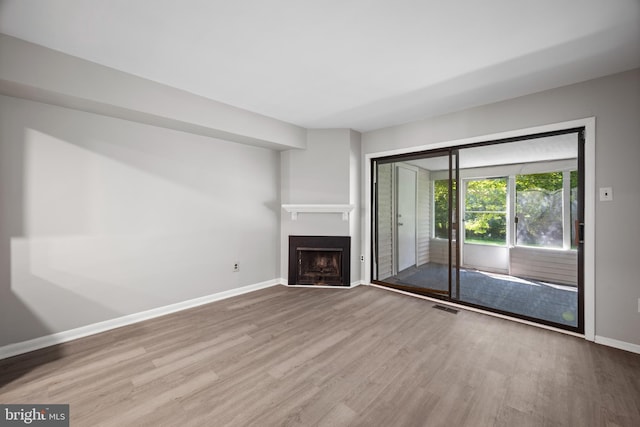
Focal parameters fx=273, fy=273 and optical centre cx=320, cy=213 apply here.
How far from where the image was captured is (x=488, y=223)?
5.13 m

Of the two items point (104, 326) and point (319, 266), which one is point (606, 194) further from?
point (104, 326)

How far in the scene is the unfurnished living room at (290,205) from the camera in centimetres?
178

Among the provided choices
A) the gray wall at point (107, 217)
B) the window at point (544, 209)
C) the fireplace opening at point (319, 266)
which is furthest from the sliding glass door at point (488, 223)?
the gray wall at point (107, 217)

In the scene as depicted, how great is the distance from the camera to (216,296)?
366 cm

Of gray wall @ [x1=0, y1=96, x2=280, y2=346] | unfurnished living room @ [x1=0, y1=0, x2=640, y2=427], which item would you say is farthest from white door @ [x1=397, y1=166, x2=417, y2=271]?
gray wall @ [x1=0, y1=96, x2=280, y2=346]

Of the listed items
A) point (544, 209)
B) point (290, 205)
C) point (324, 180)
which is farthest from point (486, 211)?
point (290, 205)

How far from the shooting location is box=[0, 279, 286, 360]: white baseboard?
233 centimetres

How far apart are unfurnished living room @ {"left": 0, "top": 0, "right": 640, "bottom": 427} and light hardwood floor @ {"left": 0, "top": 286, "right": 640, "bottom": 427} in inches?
0.8

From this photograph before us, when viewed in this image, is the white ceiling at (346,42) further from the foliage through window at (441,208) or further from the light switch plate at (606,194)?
the foliage through window at (441,208)

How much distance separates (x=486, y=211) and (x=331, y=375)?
450cm

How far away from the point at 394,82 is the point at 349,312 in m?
2.57

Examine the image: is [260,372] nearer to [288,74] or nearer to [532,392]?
[532,392]

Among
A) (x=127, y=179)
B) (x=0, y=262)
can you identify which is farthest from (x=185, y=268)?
(x=0, y=262)

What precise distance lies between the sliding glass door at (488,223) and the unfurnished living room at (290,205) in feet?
0.29
